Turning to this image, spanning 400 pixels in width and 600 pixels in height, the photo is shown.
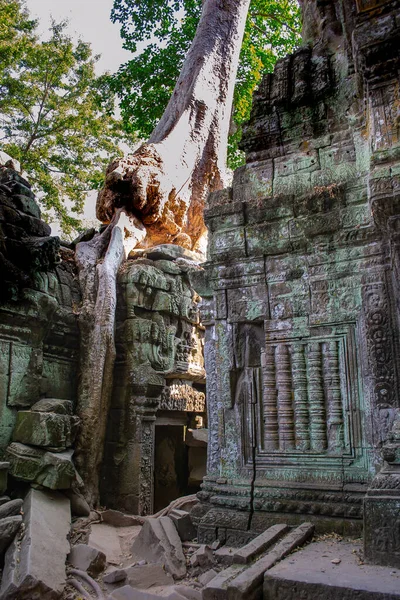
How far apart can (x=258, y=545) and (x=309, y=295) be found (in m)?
1.85

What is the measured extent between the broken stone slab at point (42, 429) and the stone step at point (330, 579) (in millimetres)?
2940

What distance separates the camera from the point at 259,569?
2.66m

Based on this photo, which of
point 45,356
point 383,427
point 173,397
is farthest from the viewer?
point 173,397

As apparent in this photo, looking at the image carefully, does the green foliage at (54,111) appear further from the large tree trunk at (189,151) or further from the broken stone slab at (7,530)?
the broken stone slab at (7,530)

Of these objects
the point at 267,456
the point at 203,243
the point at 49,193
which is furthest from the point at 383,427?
the point at 49,193

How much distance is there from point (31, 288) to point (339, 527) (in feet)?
12.7

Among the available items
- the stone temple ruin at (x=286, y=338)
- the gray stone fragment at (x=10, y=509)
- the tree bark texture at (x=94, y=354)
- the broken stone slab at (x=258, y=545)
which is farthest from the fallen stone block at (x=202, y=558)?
the tree bark texture at (x=94, y=354)

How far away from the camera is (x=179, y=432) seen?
7840 millimetres

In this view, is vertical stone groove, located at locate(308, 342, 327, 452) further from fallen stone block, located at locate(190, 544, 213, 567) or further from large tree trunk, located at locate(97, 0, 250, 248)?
large tree trunk, located at locate(97, 0, 250, 248)

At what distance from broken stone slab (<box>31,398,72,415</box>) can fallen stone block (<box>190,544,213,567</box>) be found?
91.4 inches

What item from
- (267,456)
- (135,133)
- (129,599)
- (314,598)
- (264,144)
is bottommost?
(129,599)

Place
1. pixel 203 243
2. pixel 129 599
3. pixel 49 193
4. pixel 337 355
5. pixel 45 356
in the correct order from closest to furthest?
pixel 129 599, pixel 337 355, pixel 45 356, pixel 203 243, pixel 49 193

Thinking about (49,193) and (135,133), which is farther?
(135,133)

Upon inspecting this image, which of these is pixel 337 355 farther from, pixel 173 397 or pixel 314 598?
pixel 173 397
